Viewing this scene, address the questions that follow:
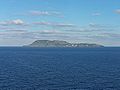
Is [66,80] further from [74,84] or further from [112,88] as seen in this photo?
[112,88]

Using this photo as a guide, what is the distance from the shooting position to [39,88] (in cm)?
9438

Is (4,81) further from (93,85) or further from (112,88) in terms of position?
(112,88)

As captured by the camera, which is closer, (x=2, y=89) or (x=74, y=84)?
(x=2, y=89)

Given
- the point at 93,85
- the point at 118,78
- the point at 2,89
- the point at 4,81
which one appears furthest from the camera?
the point at 118,78

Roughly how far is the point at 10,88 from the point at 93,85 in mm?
30055

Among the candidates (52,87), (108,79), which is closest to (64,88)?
(52,87)

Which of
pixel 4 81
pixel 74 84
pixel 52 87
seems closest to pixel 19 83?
pixel 4 81

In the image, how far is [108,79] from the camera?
113 meters

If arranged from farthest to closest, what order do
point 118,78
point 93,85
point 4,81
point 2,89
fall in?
1. point 118,78
2. point 4,81
3. point 93,85
4. point 2,89

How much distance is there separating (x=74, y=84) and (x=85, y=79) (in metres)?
12.5

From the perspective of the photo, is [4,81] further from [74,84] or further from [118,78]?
[118,78]

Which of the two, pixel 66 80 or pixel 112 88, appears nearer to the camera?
pixel 112 88

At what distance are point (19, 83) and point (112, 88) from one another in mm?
35249

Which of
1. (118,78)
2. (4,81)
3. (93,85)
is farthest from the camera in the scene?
(118,78)
